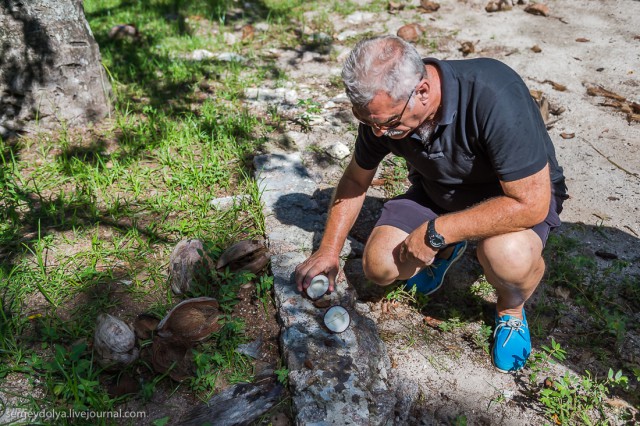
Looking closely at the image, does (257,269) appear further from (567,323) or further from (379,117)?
(567,323)

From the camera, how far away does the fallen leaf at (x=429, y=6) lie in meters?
6.25

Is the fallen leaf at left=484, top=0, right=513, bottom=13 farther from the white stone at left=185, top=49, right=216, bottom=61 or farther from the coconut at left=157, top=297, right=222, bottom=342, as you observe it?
the coconut at left=157, top=297, right=222, bottom=342

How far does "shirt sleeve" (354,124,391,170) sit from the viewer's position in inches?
102

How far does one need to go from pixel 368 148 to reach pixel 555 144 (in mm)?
2242

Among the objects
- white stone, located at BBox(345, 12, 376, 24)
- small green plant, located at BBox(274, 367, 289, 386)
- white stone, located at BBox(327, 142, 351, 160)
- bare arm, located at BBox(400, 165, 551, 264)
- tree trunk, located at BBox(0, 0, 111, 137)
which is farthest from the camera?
white stone, located at BBox(345, 12, 376, 24)

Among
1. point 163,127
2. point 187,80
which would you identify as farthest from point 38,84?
point 187,80

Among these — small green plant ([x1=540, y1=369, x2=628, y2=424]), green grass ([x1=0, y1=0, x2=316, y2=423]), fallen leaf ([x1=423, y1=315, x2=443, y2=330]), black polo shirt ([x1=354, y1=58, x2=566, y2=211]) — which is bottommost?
fallen leaf ([x1=423, y1=315, x2=443, y2=330])

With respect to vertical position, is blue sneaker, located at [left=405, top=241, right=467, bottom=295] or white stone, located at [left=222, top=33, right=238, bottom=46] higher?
white stone, located at [left=222, top=33, right=238, bottom=46]

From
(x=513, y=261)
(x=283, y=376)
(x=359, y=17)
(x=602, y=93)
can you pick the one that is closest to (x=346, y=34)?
(x=359, y=17)

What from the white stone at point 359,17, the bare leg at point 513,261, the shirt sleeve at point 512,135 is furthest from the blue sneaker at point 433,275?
the white stone at point 359,17

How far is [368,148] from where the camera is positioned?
8.59 feet

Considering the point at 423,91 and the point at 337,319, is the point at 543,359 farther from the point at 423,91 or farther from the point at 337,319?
the point at 423,91

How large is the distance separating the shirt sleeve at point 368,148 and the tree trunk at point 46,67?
248 centimetres

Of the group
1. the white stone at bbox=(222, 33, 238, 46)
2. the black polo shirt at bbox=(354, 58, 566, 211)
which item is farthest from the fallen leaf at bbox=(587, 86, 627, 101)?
the white stone at bbox=(222, 33, 238, 46)
